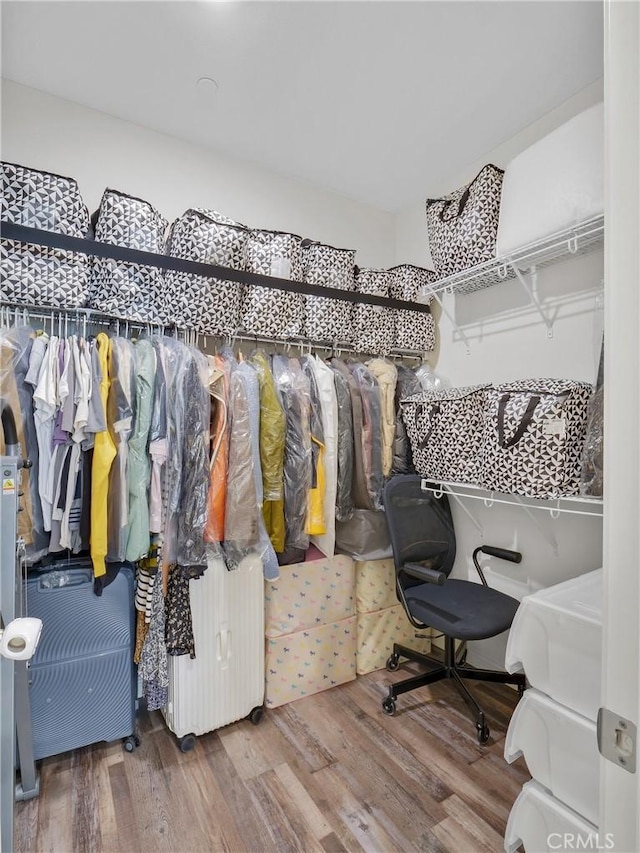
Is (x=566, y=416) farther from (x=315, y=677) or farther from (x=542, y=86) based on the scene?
(x=315, y=677)

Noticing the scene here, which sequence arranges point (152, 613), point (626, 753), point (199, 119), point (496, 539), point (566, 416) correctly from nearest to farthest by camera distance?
point (626, 753) < point (566, 416) < point (152, 613) < point (199, 119) < point (496, 539)

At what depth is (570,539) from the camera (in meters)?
1.95

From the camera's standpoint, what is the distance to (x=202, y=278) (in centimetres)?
189

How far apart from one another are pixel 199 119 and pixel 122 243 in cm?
82

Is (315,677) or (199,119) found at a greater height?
(199,119)

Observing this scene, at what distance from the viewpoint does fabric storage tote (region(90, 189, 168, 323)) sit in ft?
5.74

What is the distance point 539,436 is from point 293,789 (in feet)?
5.32

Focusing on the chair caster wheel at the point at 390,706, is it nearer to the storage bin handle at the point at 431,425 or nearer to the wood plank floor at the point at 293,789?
the wood plank floor at the point at 293,789

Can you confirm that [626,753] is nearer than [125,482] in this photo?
Yes

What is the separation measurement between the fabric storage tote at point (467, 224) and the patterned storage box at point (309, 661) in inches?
76.7

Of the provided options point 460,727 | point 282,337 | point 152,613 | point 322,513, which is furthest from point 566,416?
point 152,613

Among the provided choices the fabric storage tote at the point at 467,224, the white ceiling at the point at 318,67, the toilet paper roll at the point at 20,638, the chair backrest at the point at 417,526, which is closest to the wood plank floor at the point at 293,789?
the chair backrest at the point at 417,526

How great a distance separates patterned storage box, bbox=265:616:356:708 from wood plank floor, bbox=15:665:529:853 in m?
0.10

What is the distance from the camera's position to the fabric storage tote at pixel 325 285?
2.24m
